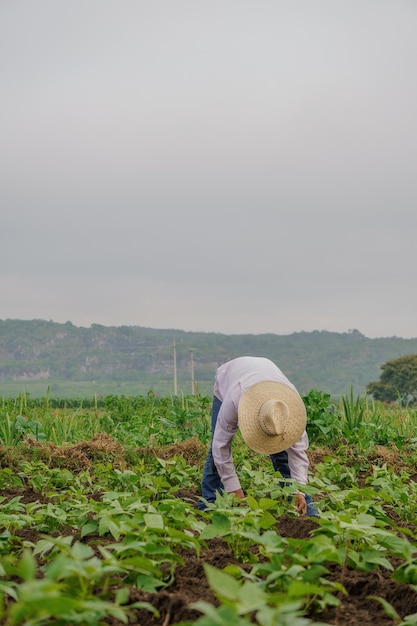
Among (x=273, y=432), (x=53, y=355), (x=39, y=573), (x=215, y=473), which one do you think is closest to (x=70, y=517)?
(x=39, y=573)

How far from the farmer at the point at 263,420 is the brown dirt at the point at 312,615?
4.14 ft

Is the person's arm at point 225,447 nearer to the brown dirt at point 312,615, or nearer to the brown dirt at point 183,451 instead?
the brown dirt at point 312,615

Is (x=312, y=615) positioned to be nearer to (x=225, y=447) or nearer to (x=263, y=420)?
(x=263, y=420)

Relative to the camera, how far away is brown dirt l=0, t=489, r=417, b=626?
2287 mm

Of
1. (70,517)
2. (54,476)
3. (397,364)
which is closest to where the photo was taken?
(70,517)

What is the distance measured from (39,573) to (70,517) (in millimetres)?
825

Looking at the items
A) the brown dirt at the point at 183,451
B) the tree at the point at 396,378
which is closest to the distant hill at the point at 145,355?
the tree at the point at 396,378

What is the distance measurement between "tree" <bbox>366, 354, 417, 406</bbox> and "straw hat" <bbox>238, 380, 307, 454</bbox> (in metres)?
40.3

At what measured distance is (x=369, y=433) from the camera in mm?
7949

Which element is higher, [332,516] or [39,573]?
[332,516]

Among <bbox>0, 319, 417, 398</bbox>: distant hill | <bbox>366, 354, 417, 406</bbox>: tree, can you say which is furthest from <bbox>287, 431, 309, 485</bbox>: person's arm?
<bbox>0, 319, 417, 398</bbox>: distant hill

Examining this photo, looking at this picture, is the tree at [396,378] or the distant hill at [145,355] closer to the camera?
the tree at [396,378]

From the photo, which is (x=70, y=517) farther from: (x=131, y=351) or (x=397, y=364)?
(x=131, y=351)

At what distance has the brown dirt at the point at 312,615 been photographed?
2.29 meters
